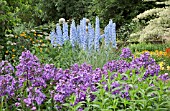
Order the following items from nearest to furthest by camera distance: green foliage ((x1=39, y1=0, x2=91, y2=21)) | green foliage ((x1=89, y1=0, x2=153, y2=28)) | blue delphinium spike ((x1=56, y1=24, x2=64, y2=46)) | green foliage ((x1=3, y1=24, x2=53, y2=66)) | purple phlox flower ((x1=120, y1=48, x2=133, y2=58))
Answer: purple phlox flower ((x1=120, y1=48, x2=133, y2=58)) < green foliage ((x1=3, y1=24, x2=53, y2=66)) < blue delphinium spike ((x1=56, y1=24, x2=64, y2=46)) < green foliage ((x1=89, y1=0, x2=153, y2=28)) < green foliage ((x1=39, y1=0, x2=91, y2=21))

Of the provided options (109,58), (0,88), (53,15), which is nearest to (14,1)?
(109,58)

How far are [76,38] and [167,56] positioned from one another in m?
2.01

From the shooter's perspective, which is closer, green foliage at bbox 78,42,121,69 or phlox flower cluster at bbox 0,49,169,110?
phlox flower cluster at bbox 0,49,169,110

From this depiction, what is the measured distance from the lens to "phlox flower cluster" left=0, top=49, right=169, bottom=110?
3080 millimetres

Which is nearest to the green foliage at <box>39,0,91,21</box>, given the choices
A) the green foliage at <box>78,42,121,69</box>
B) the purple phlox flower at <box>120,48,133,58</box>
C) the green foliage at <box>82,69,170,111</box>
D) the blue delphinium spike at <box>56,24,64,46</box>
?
the blue delphinium spike at <box>56,24,64,46</box>

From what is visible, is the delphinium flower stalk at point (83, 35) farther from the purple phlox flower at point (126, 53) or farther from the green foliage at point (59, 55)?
the purple phlox flower at point (126, 53)

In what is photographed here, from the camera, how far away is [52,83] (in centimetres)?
347

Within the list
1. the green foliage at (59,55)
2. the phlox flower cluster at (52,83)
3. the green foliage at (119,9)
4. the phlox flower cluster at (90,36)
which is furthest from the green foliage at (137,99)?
the green foliage at (119,9)

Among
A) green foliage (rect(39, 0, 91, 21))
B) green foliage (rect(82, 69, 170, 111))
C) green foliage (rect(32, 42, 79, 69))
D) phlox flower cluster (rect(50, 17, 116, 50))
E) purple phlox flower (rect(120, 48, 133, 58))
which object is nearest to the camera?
green foliage (rect(82, 69, 170, 111))

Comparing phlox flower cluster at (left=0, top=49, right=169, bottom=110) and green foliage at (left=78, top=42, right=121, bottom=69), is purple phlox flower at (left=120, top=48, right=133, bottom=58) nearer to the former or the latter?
phlox flower cluster at (left=0, top=49, right=169, bottom=110)

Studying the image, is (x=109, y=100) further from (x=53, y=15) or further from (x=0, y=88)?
(x=53, y=15)

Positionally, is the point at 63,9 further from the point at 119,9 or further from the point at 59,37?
the point at 59,37

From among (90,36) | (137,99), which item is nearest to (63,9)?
(90,36)

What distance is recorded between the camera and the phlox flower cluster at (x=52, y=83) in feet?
10.1
